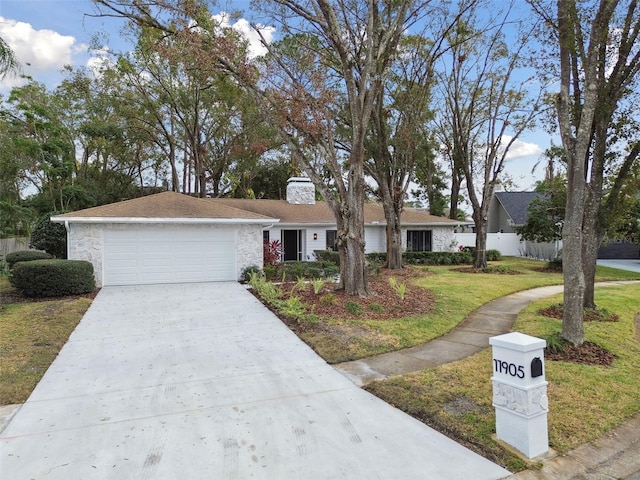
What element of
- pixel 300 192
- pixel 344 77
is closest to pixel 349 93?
pixel 344 77

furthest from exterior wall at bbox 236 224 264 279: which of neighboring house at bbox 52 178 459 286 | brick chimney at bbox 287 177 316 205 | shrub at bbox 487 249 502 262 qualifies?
A: shrub at bbox 487 249 502 262

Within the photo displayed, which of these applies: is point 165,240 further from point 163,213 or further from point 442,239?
point 442,239

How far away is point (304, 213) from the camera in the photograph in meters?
21.3

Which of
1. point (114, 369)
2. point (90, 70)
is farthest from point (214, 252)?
point (90, 70)

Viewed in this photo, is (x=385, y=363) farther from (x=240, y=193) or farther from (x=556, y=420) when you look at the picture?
(x=240, y=193)

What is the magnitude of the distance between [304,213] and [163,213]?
9014mm

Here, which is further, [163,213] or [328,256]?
[328,256]

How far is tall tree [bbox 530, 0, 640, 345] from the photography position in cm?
649

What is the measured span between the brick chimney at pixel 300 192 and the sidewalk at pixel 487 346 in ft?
43.9

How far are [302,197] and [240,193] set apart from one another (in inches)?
429

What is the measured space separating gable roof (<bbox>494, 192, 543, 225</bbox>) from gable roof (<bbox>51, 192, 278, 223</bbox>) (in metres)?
23.2

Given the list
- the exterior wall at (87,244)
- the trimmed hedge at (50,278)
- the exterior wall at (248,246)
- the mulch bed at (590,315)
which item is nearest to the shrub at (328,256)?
the exterior wall at (248,246)

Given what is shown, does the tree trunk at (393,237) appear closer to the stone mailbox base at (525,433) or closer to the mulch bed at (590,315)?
the mulch bed at (590,315)

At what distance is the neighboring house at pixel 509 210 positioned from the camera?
1201 inches
